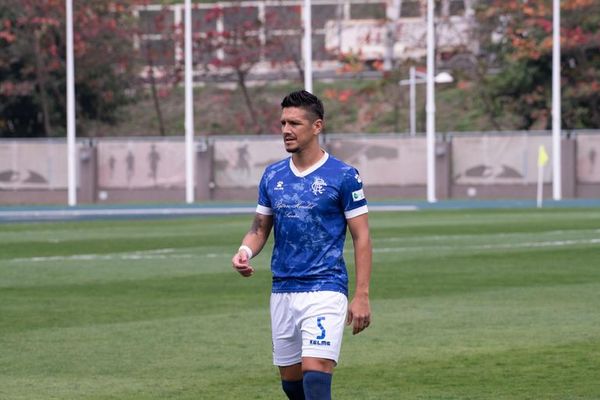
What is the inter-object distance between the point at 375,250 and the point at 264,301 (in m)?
8.47

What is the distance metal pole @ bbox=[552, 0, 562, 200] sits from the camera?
5206 cm

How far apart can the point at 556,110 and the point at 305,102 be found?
147 feet

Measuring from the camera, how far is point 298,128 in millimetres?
8422

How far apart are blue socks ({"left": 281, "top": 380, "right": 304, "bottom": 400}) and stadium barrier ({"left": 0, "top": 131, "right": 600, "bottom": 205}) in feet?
154

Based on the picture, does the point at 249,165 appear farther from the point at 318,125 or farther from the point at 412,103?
the point at 318,125

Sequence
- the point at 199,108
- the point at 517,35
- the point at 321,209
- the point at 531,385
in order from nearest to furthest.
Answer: the point at 321,209
the point at 531,385
the point at 517,35
the point at 199,108

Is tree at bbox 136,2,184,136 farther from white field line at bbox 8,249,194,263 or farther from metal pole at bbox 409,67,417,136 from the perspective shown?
white field line at bbox 8,249,194,263

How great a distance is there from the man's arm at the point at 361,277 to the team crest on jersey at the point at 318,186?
23cm

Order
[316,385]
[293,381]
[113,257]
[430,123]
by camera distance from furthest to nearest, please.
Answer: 1. [430,123]
2. [113,257]
3. [293,381]
4. [316,385]

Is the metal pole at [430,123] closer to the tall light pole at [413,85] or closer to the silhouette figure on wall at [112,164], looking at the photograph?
the tall light pole at [413,85]

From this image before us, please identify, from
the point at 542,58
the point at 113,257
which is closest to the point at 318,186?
the point at 113,257

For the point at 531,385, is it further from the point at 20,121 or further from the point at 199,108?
the point at 199,108

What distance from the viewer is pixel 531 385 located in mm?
11516

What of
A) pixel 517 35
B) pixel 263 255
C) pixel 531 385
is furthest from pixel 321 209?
pixel 517 35
